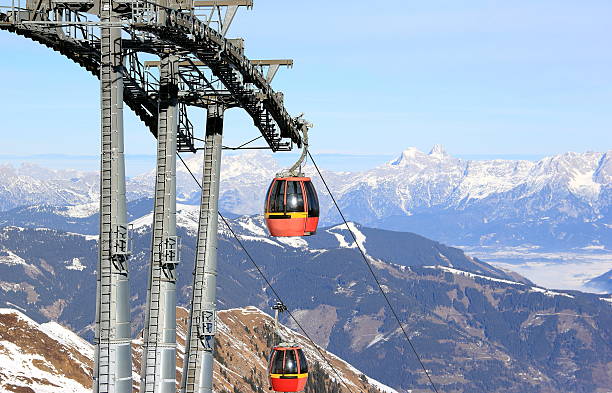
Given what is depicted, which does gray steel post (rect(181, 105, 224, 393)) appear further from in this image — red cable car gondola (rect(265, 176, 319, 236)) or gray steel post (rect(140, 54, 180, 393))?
gray steel post (rect(140, 54, 180, 393))

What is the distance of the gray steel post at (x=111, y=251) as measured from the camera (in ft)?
94.3

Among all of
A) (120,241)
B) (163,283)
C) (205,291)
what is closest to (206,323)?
(205,291)

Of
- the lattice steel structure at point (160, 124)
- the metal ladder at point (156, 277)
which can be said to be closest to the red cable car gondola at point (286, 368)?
the lattice steel structure at point (160, 124)

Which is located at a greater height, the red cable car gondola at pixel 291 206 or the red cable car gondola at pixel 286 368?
the red cable car gondola at pixel 291 206

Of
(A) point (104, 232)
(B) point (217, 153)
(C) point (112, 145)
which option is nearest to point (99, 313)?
(A) point (104, 232)

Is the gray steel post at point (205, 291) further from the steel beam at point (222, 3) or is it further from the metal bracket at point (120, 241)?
the metal bracket at point (120, 241)

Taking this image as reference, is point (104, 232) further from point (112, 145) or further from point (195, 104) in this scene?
point (195, 104)

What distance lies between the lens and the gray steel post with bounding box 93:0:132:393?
94.3ft

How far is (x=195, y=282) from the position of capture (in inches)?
1654

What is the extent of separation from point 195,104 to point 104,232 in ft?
49.0

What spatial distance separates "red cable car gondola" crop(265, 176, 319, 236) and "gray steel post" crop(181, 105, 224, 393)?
7.70 ft

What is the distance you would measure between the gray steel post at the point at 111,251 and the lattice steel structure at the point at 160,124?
0.09 ft

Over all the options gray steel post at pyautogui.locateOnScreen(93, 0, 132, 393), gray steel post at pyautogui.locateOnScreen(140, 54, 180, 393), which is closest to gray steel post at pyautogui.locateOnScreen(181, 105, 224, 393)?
gray steel post at pyautogui.locateOnScreen(140, 54, 180, 393)

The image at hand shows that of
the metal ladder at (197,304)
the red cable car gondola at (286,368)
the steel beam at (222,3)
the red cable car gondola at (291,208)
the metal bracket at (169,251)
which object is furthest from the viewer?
the red cable car gondola at (286,368)
